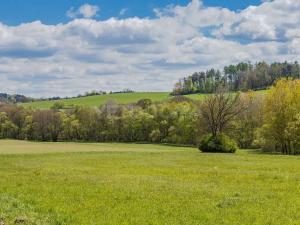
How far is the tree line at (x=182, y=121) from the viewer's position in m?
76.7

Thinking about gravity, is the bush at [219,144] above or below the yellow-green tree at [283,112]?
below

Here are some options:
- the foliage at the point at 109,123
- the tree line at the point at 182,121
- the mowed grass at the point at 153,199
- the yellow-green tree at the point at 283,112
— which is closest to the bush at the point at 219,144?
the tree line at the point at 182,121

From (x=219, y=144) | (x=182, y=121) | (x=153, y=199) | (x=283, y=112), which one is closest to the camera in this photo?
(x=153, y=199)

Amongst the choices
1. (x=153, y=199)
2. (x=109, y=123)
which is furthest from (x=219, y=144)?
(x=109, y=123)

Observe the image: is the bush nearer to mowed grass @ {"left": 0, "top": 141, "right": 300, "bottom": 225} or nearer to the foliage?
mowed grass @ {"left": 0, "top": 141, "right": 300, "bottom": 225}

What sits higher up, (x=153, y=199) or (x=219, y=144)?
(x=219, y=144)

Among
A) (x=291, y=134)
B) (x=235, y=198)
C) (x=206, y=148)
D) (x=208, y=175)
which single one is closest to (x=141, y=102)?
(x=291, y=134)

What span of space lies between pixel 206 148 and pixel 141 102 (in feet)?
340

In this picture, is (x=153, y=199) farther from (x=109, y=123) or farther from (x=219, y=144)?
(x=109, y=123)

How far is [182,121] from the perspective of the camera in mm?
118188

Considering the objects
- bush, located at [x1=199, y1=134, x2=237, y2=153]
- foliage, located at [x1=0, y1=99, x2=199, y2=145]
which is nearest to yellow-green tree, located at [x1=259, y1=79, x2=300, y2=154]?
bush, located at [x1=199, y1=134, x2=237, y2=153]

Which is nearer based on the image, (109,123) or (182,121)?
(182,121)

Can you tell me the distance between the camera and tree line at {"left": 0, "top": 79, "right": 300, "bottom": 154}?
76688 millimetres

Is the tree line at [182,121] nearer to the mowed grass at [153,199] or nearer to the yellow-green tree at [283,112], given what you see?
the yellow-green tree at [283,112]
